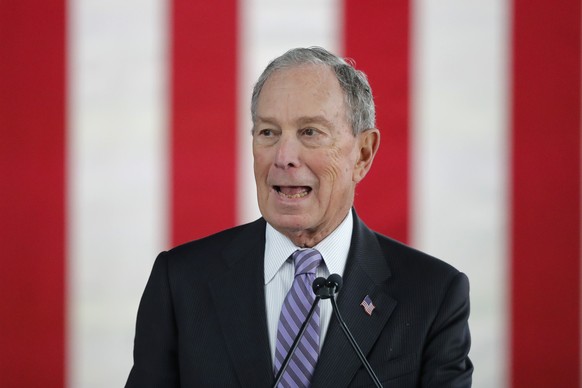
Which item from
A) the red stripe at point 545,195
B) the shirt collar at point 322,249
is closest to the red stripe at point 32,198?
the shirt collar at point 322,249

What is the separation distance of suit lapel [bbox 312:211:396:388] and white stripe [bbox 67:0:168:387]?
3.56 ft

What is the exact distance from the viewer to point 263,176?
4.76 feet

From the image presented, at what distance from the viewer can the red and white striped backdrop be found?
8.09 ft

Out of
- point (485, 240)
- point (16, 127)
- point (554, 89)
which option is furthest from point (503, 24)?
point (16, 127)

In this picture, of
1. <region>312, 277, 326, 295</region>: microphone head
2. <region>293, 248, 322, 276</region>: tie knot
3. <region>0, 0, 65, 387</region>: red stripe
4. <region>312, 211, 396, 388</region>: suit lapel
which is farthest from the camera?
<region>0, 0, 65, 387</region>: red stripe

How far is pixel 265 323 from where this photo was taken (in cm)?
144

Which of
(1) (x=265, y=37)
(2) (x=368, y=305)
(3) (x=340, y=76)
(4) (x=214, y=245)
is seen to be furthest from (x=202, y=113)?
(2) (x=368, y=305)

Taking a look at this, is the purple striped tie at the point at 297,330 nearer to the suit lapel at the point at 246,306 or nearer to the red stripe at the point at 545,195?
the suit lapel at the point at 246,306

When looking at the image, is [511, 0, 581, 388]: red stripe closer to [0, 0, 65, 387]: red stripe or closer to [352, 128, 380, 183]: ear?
[352, 128, 380, 183]: ear

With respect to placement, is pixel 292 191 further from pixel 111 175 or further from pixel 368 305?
pixel 111 175

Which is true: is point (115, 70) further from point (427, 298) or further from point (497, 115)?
point (427, 298)

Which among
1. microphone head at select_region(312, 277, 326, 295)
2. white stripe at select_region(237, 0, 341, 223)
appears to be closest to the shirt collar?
microphone head at select_region(312, 277, 326, 295)

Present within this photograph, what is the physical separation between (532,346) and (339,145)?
1.34 m

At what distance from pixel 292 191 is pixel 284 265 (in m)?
0.15
